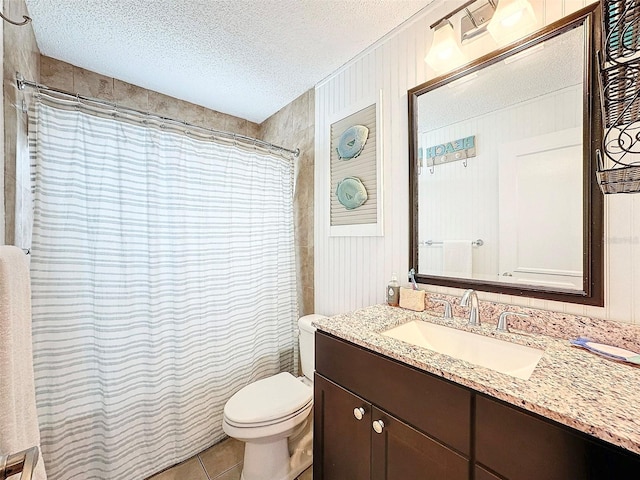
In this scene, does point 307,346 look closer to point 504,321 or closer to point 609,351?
point 504,321

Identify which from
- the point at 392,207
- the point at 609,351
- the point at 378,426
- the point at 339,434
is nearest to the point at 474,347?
the point at 609,351

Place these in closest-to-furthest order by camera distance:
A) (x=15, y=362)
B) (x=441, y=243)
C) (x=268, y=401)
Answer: (x=15, y=362)
(x=441, y=243)
(x=268, y=401)

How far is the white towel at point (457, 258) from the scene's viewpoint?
1269 millimetres

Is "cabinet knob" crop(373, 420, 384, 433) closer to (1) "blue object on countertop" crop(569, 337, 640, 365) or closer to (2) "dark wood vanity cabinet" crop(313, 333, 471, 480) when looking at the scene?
(2) "dark wood vanity cabinet" crop(313, 333, 471, 480)

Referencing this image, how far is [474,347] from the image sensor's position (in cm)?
108

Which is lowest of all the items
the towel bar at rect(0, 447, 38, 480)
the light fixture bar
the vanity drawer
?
the vanity drawer

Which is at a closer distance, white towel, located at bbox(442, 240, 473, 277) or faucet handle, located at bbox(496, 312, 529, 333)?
faucet handle, located at bbox(496, 312, 529, 333)

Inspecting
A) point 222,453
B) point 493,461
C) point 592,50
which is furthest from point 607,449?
point 222,453

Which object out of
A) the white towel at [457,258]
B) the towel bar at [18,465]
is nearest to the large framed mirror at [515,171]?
the white towel at [457,258]

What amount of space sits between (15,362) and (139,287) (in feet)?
3.13

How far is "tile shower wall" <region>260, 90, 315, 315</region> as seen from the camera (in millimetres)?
2123

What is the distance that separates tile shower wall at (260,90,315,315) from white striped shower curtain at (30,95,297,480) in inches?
10.9

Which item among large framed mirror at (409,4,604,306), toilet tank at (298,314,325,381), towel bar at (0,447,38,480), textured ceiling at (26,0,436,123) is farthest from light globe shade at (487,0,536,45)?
towel bar at (0,447,38,480)

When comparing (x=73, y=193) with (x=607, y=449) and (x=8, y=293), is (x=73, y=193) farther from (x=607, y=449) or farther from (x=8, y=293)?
(x=607, y=449)
